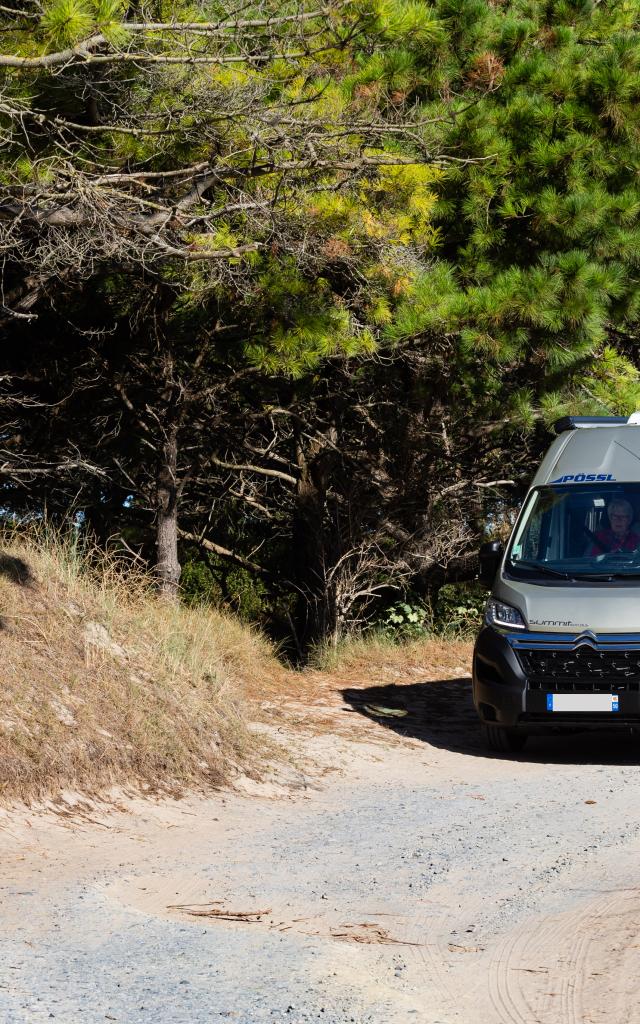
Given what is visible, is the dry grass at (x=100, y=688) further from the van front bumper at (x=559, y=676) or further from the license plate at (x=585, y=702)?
the license plate at (x=585, y=702)

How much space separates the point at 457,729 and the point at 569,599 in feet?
7.55

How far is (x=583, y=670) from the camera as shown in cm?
961

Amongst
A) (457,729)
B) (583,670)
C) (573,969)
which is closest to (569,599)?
(583,670)

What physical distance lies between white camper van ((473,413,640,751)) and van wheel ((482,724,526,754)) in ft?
0.04

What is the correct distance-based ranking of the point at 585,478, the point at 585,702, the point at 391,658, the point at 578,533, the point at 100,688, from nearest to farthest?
the point at 100,688
the point at 585,702
the point at 578,533
the point at 585,478
the point at 391,658

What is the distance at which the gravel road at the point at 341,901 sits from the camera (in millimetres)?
4402

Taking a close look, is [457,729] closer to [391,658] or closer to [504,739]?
[504,739]

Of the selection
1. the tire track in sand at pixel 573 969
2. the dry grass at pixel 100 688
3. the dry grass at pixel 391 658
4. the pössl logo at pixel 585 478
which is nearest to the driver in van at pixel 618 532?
the pössl logo at pixel 585 478

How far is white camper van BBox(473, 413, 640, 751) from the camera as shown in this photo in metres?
9.58

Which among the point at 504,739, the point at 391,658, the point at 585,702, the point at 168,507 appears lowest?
the point at 391,658

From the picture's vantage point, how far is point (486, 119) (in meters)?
12.6

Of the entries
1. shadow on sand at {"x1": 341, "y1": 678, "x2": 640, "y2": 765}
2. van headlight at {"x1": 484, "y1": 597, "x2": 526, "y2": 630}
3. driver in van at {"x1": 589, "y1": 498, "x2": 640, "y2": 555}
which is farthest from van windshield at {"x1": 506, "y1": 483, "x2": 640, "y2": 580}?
shadow on sand at {"x1": 341, "y1": 678, "x2": 640, "y2": 765}

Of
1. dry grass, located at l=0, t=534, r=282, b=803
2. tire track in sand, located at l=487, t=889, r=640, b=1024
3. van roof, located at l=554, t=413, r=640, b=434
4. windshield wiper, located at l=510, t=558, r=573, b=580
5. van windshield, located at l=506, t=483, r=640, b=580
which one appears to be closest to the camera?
tire track in sand, located at l=487, t=889, r=640, b=1024

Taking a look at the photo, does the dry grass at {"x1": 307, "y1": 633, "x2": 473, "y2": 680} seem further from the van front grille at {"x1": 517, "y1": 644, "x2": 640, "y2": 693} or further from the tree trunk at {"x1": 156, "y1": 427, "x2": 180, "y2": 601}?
the van front grille at {"x1": 517, "y1": 644, "x2": 640, "y2": 693}
